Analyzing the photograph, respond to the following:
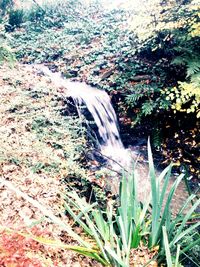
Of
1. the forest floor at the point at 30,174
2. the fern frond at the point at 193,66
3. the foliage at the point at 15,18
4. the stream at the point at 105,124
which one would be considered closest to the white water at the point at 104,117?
the stream at the point at 105,124

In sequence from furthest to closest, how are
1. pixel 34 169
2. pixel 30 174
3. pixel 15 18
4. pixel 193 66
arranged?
pixel 15 18 → pixel 193 66 → pixel 34 169 → pixel 30 174

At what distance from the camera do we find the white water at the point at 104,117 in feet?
19.6

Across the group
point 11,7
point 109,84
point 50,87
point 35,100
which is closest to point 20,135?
point 35,100

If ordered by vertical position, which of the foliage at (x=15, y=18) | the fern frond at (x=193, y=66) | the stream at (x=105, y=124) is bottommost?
the stream at (x=105, y=124)

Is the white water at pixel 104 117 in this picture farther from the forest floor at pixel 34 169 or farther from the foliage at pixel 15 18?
the foliage at pixel 15 18

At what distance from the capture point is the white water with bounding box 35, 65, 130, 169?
596 centimetres

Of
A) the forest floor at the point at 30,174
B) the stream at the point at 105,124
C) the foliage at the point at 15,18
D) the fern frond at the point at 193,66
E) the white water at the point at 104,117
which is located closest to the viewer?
the forest floor at the point at 30,174

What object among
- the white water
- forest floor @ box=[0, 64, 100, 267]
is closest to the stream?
the white water

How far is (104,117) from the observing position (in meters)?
6.28

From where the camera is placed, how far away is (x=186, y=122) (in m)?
6.27

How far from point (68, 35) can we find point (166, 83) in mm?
5240

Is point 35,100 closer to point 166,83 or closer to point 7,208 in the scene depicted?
point 7,208

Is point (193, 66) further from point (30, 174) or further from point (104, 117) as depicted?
point (30, 174)

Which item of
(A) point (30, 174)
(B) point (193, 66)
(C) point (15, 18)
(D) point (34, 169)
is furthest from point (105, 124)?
(C) point (15, 18)
